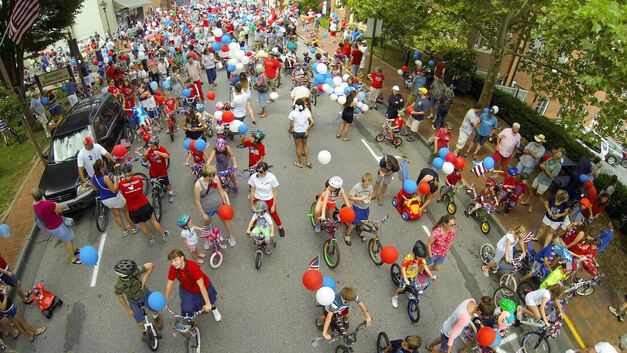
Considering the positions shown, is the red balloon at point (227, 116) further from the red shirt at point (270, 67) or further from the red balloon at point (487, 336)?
the red balloon at point (487, 336)

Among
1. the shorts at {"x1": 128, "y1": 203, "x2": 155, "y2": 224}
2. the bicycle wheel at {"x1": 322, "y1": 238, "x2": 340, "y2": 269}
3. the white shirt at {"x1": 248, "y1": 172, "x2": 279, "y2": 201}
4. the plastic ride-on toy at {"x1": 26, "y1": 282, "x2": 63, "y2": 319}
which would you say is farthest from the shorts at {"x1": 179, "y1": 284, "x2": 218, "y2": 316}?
the plastic ride-on toy at {"x1": 26, "y1": 282, "x2": 63, "y2": 319}

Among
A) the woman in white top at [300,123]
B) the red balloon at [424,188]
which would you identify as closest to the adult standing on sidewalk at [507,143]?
the red balloon at [424,188]

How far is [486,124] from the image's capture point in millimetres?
11000

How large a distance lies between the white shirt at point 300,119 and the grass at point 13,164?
8293mm

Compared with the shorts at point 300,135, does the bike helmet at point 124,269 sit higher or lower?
higher

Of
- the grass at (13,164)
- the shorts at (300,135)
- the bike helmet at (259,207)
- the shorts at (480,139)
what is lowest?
the grass at (13,164)

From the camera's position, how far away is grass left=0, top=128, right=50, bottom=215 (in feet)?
34.2

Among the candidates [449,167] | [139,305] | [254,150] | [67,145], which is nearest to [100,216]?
[67,145]

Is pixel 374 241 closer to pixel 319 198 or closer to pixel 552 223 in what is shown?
pixel 319 198

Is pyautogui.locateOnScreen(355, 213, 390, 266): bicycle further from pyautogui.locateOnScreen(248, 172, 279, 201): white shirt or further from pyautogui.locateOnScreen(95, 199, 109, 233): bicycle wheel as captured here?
pyautogui.locateOnScreen(95, 199, 109, 233): bicycle wheel

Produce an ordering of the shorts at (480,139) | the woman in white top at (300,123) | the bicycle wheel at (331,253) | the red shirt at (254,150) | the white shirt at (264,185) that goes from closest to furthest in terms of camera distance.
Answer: the white shirt at (264,185), the bicycle wheel at (331,253), the red shirt at (254,150), the woman in white top at (300,123), the shorts at (480,139)

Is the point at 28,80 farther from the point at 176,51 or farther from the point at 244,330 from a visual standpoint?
the point at 244,330

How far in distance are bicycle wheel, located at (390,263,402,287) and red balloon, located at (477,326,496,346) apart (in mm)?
1900

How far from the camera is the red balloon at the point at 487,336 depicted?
16.7ft
